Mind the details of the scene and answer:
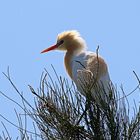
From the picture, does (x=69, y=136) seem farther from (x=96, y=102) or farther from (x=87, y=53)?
(x=87, y=53)

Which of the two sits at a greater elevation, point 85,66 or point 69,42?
point 69,42

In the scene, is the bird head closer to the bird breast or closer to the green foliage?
the bird breast

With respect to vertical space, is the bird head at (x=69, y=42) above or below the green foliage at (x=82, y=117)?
above

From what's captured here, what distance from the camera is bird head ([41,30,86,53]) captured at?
5734mm

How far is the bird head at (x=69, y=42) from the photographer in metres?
5.73

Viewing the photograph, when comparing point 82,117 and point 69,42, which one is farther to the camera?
point 69,42

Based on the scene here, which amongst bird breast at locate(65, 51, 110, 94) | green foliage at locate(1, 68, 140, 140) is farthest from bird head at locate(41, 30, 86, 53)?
green foliage at locate(1, 68, 140, 140)

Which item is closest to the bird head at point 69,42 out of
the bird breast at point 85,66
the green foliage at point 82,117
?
the bird breast at point 85,66

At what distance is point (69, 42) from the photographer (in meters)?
5.81

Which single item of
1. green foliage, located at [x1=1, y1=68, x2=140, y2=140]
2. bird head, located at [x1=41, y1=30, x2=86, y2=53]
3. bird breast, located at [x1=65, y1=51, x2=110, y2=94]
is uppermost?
bird head, located at [x1=41, y1=30, x2=86, y2=53]

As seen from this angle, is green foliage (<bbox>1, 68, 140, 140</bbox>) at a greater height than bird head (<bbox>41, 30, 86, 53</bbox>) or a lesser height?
lesser

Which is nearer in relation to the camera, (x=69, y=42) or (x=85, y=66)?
(x=85, y=66)

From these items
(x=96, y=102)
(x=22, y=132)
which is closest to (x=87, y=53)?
(x=96, y=102)

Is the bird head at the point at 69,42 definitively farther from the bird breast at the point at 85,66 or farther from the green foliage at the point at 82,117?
the green foliage at the point at 82,117
